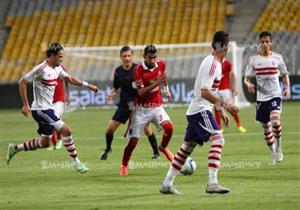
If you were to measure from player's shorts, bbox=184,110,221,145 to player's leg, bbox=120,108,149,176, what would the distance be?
335cm

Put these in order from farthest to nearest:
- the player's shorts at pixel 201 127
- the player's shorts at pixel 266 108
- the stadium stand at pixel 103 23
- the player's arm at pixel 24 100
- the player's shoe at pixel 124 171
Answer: the stadium stand at pixel 103 23, the player's shorts at pixel 266 108, the player's shoe at pixel 124 171, the player's arm at pixel 24 100, the player's shorts at pixel 201 127

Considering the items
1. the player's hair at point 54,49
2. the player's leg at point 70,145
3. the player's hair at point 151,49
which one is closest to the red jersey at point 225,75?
the player's leg at point 70,145

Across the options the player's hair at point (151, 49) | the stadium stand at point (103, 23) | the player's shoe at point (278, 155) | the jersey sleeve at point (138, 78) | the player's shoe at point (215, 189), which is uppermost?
the stadium stand at point (103, 23)

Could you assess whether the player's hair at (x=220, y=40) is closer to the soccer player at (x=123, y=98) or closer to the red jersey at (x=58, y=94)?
the soccer player at (x=123, y=98)

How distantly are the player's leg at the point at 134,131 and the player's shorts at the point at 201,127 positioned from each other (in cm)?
335

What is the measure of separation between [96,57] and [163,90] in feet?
79.4

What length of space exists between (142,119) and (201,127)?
12.0ft

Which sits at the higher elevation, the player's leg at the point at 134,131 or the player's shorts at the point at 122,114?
the player's shorts at the point at 122,114

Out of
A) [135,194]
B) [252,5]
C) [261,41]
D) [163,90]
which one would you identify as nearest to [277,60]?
[261,41]

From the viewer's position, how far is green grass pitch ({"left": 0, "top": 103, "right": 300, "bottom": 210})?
1305cm

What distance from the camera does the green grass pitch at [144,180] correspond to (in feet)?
42.8

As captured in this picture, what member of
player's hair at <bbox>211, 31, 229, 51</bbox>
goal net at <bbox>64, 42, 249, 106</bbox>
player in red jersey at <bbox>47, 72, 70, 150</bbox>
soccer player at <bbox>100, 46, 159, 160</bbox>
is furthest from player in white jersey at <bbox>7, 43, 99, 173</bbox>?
goal net at <bbox>64, 42, 249, 106</bbox>

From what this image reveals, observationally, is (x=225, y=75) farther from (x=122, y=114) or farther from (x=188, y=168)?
(x=188, y=168)

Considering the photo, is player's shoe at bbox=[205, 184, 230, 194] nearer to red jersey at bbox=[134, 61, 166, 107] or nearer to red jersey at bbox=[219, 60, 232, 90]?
red jersey at bbox=[134, 61, 166, 107]
